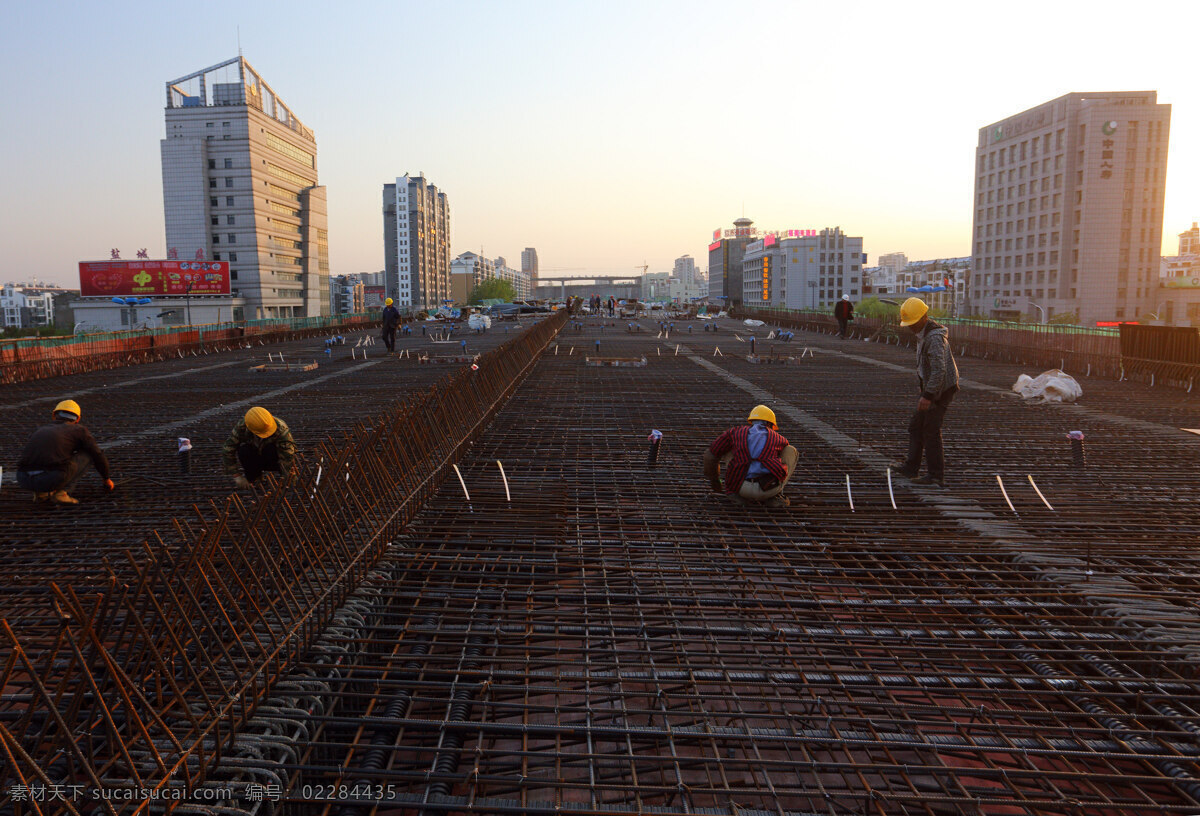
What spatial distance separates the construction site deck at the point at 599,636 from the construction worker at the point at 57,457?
28cm

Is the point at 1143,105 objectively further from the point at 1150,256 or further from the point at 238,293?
the point at 238,293

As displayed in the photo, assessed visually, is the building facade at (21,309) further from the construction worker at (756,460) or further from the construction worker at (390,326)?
the construction worker at (756,460)

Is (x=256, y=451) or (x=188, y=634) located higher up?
(x=256, y=451)

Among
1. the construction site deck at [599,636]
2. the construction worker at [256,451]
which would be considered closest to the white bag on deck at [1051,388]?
the construction site deck at [599,636]

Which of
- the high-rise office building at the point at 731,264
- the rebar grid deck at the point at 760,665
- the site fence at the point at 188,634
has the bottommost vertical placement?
the rebar grid deck at the point at 760,665

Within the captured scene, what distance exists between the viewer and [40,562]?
6129mm

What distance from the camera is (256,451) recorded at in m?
7.49

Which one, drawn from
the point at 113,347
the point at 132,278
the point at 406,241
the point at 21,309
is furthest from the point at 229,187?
the point at 21,309

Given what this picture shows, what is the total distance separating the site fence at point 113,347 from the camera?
65.3 ft

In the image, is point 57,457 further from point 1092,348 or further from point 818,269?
point 818,269

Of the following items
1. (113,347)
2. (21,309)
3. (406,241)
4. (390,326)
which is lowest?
(113,347)

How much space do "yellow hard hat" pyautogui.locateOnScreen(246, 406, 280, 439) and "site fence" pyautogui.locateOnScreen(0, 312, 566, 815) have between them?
2.70ft

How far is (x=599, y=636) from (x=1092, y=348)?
19.5 m

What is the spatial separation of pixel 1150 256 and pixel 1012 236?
521 inches
